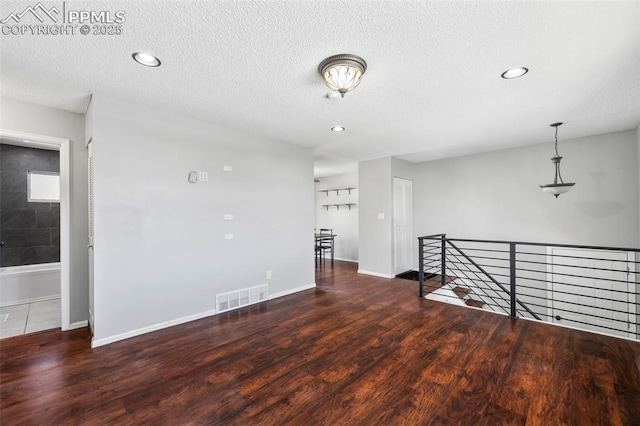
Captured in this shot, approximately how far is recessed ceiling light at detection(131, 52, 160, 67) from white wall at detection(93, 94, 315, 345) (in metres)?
1.02

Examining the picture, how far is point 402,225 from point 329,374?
4.47 metres

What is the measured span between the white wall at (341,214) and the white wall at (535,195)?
6.35 ft

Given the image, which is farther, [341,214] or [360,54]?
[341,214]

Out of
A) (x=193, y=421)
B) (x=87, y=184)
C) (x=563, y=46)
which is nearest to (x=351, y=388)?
(x=193, y=421)

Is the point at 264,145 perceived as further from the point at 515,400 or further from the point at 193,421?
the point at 515,400

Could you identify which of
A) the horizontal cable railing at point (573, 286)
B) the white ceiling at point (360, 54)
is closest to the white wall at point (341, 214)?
the horizontal cable railing at point (573, 286)

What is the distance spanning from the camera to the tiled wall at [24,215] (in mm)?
4328

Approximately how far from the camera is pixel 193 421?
67.9 inches

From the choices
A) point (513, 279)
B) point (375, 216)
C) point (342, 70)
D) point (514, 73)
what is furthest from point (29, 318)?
point (513, 279)

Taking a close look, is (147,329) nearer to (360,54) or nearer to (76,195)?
(76,195)

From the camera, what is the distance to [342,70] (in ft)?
6.97

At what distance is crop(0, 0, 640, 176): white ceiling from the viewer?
1.63 metres

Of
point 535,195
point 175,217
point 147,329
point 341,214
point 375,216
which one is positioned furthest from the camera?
point 341,214

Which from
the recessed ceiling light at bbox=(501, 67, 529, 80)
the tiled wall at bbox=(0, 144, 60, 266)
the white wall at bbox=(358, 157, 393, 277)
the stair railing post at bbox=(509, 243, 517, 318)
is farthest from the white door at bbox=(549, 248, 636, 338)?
the tiled wall at bbox=(0, 144, 60, 266)
